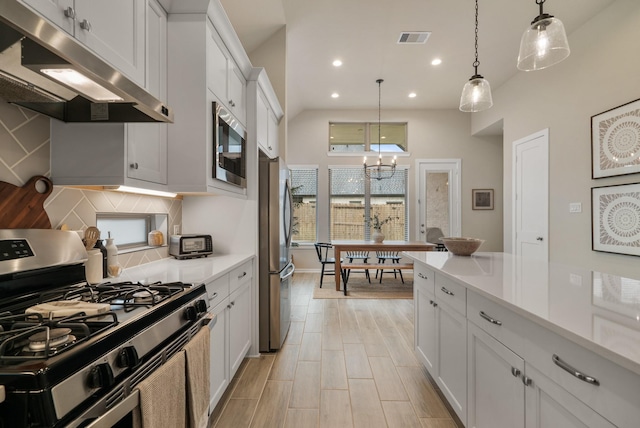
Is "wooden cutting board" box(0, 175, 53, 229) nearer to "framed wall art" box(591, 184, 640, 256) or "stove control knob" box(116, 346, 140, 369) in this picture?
"stove control knob" box(116, 346, 140, 369)

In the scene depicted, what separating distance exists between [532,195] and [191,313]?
5057 millimetres

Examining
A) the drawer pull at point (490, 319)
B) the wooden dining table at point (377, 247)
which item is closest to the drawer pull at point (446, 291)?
the drawer pull at point (490, 319)

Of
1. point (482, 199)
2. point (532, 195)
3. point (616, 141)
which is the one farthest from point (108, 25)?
point (482, 199)

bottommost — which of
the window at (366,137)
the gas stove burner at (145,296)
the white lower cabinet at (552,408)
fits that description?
the white lower cabinet at (552,408)

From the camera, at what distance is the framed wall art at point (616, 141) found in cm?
309

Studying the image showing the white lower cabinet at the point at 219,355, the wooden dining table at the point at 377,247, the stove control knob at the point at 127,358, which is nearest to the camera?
the stove control knob at the point at 127,358

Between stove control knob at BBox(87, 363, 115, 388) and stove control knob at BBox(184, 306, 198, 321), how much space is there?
47 centimetres

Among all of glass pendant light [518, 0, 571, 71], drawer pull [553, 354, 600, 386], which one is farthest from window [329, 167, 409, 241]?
drawer pull [553, 354, 600, 386]

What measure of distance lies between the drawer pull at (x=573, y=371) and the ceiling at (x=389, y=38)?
364cm

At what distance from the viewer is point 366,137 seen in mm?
6746

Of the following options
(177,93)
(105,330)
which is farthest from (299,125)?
(105,330)

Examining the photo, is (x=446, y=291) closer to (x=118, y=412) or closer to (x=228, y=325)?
(x=228, y=325)

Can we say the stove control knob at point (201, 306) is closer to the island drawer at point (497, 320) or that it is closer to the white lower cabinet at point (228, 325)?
the white lower cabinet at point (228, 325)

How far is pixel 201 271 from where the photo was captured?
185cm
